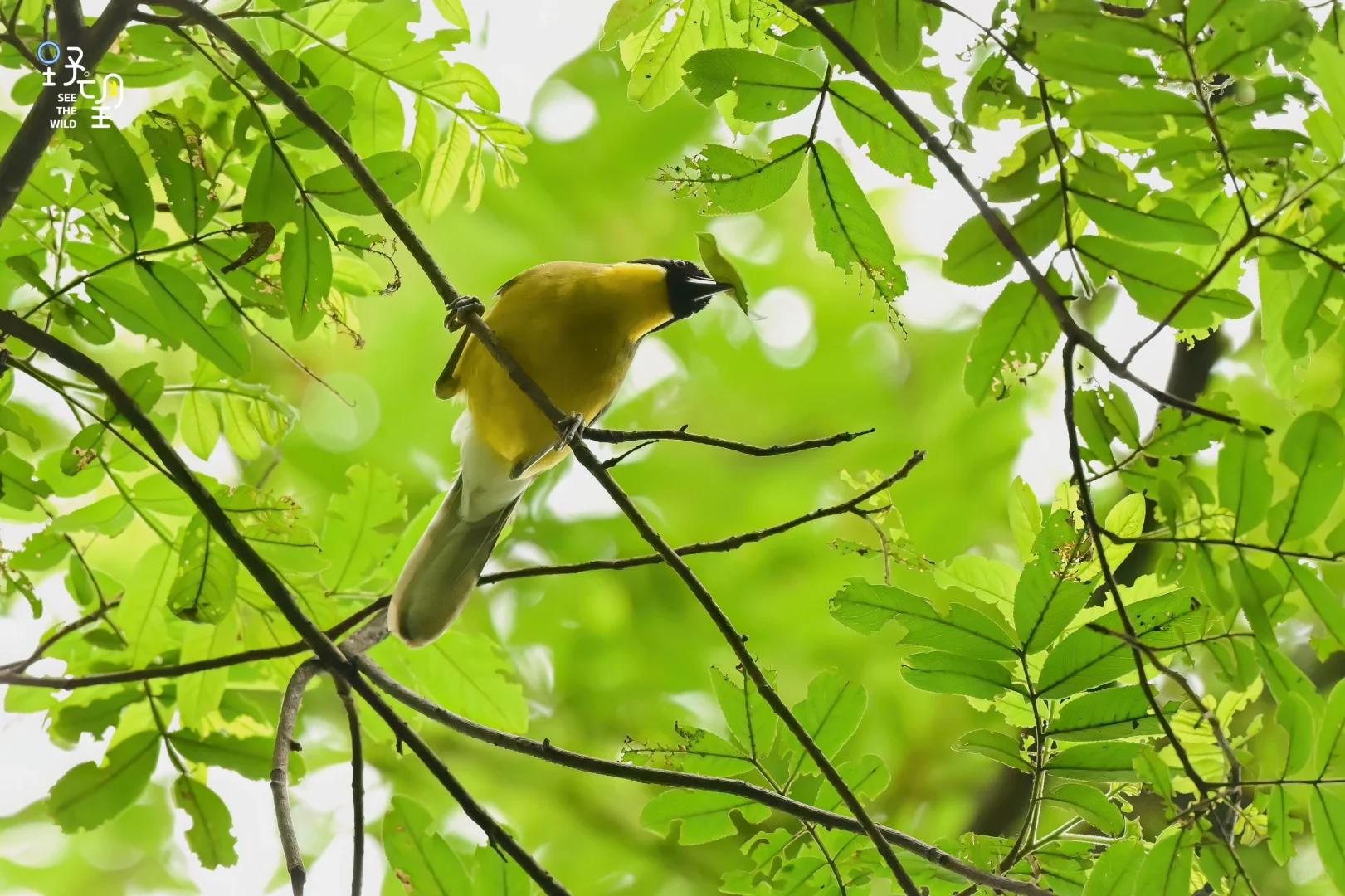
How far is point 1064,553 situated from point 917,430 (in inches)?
88.5

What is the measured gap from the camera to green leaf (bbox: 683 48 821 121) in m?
1.02

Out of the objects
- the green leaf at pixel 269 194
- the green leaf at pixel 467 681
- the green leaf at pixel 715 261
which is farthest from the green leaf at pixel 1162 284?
the green leaf at pixel 467 681

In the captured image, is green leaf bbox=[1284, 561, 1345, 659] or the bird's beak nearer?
green leaf bbox=[1284, 561, 1345, 659]

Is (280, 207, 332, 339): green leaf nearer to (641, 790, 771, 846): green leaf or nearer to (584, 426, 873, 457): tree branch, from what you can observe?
(584, 426, 873, 457): tree branch

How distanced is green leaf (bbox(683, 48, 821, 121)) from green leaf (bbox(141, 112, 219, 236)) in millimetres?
571

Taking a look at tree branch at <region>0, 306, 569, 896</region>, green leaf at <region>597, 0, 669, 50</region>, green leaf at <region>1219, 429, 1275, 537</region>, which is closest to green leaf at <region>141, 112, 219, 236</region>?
tree branch at <region>0, 306, 569, 896</region>

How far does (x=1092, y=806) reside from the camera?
1.15 m

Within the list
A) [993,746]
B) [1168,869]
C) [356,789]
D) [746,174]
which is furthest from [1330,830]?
[356,789]

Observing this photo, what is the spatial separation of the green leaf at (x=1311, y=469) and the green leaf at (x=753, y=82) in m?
0.58

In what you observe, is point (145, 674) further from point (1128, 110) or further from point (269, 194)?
point (1128, 110)

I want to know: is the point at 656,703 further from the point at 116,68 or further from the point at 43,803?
the point at 116,68

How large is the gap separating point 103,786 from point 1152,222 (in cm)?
146

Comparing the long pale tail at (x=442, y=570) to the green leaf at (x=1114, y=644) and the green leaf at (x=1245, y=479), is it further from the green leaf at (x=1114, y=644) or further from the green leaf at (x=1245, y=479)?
the green leaf at (x=1245, y=479)

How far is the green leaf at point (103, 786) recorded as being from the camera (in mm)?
1373
